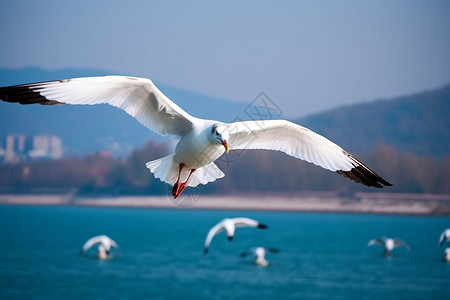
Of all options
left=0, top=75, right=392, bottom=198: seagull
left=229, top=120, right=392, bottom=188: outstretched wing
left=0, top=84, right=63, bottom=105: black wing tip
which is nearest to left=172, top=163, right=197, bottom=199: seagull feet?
left=0, top=75, right=392, bottom=198: seagull

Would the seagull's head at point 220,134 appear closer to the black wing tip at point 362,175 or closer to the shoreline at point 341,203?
the black wing tip at point 362,175

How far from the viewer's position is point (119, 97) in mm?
9391

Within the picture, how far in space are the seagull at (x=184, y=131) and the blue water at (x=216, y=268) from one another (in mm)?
35158

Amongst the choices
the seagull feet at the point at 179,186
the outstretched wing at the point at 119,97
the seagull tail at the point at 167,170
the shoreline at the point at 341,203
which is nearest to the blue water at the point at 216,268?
the shoreline at the point at 341,203

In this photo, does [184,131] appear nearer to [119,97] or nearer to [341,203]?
[119,97]

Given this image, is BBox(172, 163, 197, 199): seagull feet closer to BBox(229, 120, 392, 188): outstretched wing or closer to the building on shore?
BBox(229, 120, 392, 188): outstretched wing

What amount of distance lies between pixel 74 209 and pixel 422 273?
11811 cm

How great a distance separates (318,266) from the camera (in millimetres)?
→ 61156

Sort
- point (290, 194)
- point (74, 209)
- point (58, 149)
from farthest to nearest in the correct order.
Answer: point (58, 149)
point (74, 209)
point (290, 194)

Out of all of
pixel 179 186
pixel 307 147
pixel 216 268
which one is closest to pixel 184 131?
pixel 179 186

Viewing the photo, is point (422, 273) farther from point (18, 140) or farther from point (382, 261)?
point (18, 140)

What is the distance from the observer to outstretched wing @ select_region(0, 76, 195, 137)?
8.55 m

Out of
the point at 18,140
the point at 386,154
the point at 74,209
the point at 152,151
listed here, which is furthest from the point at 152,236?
the point at 18,140

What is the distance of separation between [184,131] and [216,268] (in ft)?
164
